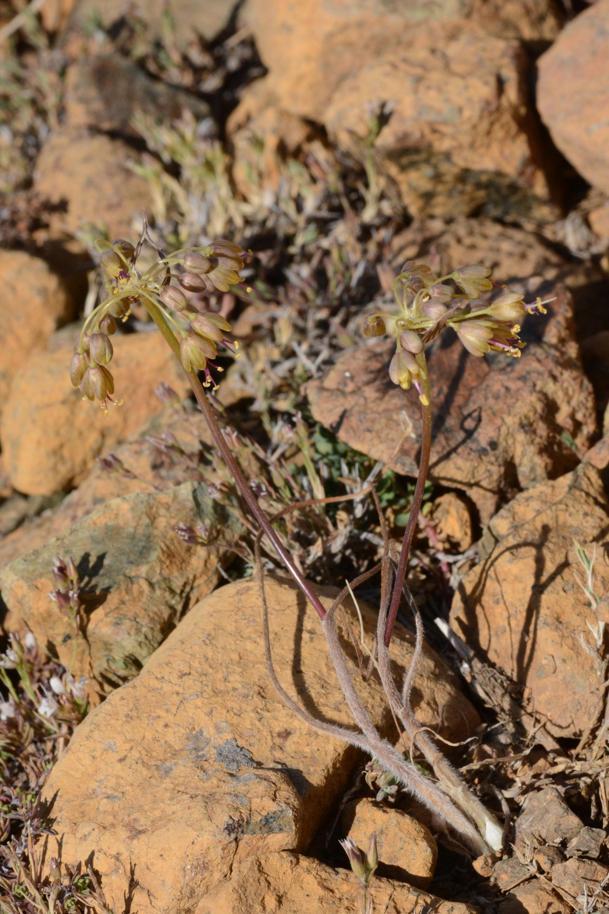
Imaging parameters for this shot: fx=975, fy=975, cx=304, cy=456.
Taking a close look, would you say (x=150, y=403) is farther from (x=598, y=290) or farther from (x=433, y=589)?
(x=598, y=290)

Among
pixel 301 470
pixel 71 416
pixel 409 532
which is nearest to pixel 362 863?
pixel 409 532

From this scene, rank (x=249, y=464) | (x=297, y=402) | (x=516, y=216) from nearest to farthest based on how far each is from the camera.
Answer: (x=249, y=464) → (x=297, y=402) → (x=516, y=216)

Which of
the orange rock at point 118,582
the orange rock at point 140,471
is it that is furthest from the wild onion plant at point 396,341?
the orange rock at point 140,471

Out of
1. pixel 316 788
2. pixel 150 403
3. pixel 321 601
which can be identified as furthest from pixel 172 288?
pixel 150 403

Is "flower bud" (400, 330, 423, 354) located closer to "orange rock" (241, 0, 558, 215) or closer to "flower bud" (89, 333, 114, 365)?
"flower bud" (89, 333, 114, 365)

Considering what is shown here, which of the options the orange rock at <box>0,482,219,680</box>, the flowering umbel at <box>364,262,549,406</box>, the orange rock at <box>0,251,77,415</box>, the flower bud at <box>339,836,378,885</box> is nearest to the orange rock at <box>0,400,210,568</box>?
the orange rock at <box>0,482,219,680</box>

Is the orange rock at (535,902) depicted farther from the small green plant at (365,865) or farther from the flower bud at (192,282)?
the flower bud at (192,282)
